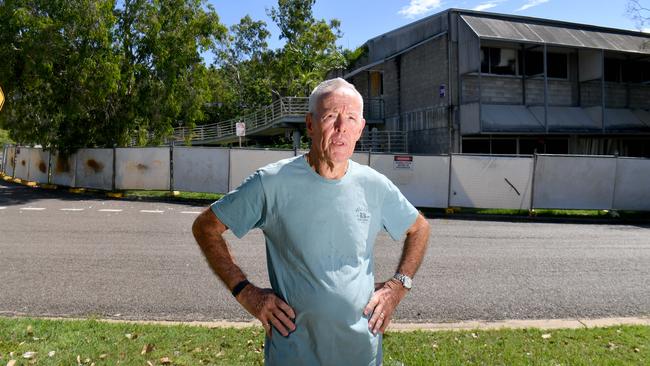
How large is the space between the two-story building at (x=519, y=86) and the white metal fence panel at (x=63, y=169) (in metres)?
15.3

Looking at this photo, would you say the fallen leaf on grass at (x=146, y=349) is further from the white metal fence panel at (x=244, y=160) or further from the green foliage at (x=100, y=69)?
the green foliage at (x=100, y=69)

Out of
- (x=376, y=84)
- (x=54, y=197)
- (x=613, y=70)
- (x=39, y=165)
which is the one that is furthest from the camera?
(x=376, y=84)

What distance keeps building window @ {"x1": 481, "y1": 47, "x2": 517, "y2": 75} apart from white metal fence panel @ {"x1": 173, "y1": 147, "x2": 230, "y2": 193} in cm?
1242

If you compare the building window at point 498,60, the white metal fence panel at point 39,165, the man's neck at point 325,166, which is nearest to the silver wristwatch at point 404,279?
the man's neck at point 325,166

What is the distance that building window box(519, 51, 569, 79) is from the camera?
23656mm

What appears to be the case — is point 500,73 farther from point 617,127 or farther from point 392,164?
point 392,164

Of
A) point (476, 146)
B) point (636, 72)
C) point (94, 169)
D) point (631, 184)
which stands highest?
point (636, 72)

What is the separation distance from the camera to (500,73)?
76.1 ft

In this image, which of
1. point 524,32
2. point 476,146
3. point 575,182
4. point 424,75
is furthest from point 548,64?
point 575,182

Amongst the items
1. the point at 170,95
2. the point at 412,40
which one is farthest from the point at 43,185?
the point at 412,40

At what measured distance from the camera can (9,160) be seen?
30.4 meters

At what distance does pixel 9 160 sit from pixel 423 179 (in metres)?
25.5

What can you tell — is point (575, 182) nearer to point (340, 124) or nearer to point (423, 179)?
point (423, 179)

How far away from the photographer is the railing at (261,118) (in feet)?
104
